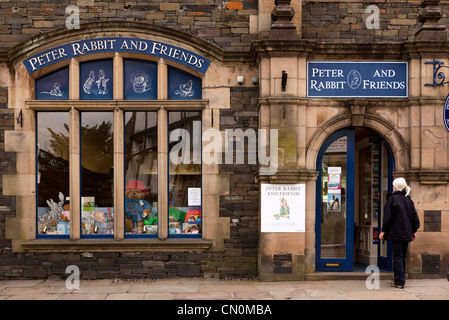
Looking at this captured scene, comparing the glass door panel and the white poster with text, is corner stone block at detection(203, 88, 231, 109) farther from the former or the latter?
the glass door panel

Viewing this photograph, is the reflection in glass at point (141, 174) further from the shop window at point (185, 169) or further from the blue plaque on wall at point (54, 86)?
the blue plaque on wall at point (54, 86)

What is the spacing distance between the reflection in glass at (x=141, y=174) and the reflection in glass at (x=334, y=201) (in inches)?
132

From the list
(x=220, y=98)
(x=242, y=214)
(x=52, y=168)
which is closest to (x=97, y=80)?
(x=52, y=168)

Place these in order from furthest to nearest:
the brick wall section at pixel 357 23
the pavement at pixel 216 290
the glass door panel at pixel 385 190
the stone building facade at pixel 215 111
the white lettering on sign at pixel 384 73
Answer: the brick wall section at pixel 357 23 → the glass door panel at pixel 385 190 → the white lettering on sign at pixel 384 73 → the stone building facade at pixel 215 111 → the pavement at pixel 216 290

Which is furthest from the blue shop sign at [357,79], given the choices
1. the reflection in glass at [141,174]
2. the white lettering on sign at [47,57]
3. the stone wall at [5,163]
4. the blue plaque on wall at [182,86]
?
the stone wall at [5,163]

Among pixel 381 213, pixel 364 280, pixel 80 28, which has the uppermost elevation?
pixel 80 28

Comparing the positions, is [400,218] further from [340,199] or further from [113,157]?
[113,157]

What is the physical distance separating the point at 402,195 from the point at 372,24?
138 inches

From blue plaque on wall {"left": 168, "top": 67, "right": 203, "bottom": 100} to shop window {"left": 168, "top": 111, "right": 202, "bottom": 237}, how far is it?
1.10 feet

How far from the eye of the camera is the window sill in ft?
25.4

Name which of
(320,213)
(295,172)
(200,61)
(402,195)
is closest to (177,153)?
(200,61)

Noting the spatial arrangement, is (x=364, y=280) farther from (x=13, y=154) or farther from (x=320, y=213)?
(x=13, y=154)

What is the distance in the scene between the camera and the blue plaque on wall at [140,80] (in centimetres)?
805

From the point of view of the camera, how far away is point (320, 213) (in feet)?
25.7
